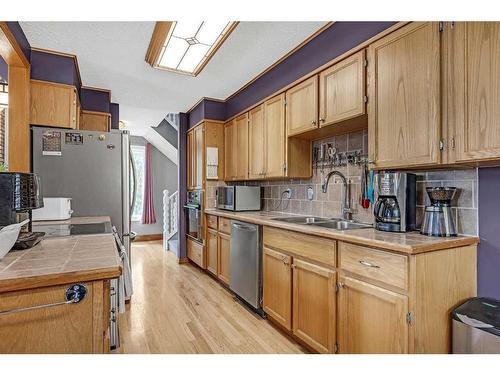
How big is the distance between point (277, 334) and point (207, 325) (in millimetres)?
618

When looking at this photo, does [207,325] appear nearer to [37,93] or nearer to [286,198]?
[286,198]

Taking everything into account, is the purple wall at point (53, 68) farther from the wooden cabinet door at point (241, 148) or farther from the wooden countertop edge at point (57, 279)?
the wooden countertop edge at point (57, 279)

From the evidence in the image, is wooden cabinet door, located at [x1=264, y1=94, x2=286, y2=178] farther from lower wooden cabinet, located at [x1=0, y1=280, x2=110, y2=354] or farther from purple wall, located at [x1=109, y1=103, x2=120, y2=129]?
purple wall, located at [x1=109, y1=103, x2=120, y2=129]

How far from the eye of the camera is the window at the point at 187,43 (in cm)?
221

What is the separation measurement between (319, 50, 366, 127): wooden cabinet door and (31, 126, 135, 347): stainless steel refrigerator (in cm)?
189

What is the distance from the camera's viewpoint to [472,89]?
135cm

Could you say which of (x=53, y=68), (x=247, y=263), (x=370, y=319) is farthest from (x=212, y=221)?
(x=370, y=319)

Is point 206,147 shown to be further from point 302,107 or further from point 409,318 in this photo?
point 409,318

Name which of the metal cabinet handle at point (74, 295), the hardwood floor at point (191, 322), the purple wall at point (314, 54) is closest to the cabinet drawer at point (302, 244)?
the hardwood floor at point (191, 322)

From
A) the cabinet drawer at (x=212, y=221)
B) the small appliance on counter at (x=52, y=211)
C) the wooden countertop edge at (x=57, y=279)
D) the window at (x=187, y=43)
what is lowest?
the cabinet drawer at (x=212, y=221)

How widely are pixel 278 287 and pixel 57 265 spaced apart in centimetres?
170

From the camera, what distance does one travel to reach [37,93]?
2654 mm

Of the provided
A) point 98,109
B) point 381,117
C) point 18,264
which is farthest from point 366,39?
point 98,109

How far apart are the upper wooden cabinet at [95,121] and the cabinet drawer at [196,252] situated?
2.04 metres
